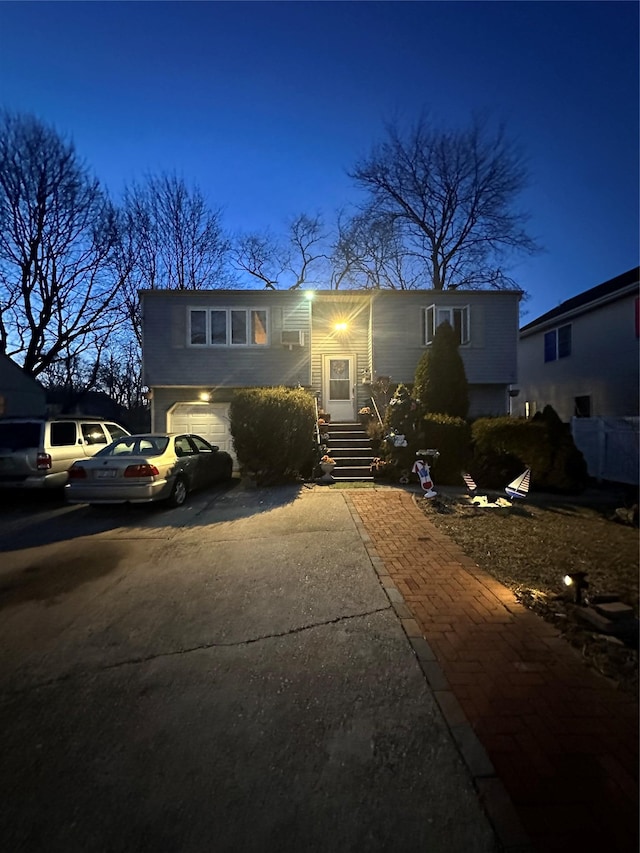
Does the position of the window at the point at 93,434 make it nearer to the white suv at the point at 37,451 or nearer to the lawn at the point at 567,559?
the white suv at the point at 37,451

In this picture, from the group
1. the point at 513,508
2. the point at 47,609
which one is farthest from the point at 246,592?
the point at 513,508

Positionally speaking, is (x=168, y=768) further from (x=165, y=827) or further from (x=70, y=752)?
(x=70, y=752)

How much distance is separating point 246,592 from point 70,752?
231cm

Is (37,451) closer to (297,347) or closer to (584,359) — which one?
(297,347)

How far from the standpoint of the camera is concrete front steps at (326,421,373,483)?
11.5 m

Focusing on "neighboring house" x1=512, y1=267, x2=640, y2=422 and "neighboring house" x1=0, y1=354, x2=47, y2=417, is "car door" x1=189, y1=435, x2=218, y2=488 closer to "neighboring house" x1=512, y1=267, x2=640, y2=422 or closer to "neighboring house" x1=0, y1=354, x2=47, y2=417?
"neighboring house" x1=512, y1=267, x2=640, y2=422

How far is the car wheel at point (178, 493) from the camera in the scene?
8.99 metres

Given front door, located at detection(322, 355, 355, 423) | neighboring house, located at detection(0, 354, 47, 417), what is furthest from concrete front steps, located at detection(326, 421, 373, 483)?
neighboring house, located at detection(0, 354, 47, 417)

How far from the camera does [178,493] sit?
30.1ft

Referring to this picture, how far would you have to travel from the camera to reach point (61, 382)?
32625 mm

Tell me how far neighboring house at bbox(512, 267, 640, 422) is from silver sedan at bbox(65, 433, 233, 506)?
11001 mm

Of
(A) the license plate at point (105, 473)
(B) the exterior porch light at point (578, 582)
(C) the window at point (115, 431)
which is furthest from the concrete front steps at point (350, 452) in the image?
(B) the exterior porch light at point (578, 582)

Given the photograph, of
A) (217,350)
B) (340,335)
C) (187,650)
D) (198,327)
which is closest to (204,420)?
(217,350)

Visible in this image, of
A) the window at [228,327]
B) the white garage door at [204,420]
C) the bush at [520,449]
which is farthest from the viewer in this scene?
the white garage door at [204,420]
